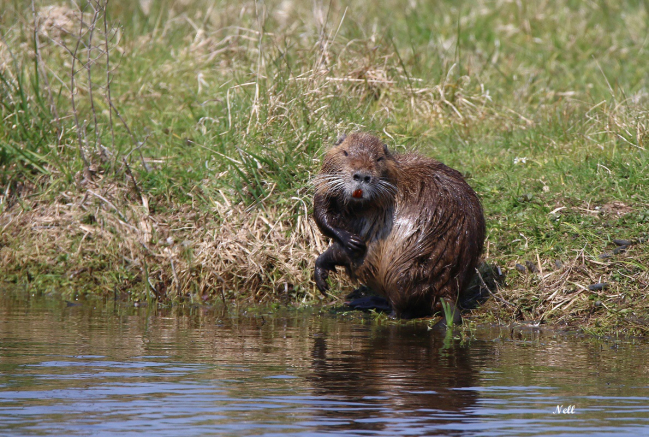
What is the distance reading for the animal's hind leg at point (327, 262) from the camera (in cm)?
510

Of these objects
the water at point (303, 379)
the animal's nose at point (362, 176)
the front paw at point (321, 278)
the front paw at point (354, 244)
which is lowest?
→ the water at point (303, 379)

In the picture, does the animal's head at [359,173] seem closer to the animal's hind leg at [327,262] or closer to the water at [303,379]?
the animal's hind leg at [327,262]

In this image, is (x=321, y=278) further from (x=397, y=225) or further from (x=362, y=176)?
(x=362, y=176)

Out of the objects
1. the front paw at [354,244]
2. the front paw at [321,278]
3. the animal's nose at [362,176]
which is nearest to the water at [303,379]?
the front paw at [321,278]

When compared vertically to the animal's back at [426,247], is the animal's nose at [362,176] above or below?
above

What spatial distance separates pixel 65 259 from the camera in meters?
6.00

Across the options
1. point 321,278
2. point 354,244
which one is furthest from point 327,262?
point 354,244

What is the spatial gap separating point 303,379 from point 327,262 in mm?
1586

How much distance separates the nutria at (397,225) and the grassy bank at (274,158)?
1.11ft

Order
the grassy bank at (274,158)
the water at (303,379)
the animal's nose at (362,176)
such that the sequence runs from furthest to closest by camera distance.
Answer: the grassy bank at (274,158) < the animal's nose at (362,176) < the water at (303,379)

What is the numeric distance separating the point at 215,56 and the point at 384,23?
73.2 inches

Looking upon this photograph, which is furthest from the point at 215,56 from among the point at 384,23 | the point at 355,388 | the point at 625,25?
the point at 355,388

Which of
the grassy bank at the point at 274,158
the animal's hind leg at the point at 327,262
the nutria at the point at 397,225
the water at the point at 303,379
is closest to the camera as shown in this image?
the water at the point at 303,379

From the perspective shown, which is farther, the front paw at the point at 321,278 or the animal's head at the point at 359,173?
the front paw at the point at 321,278
